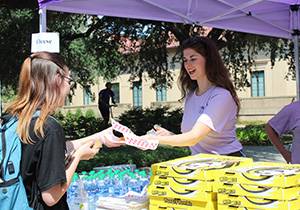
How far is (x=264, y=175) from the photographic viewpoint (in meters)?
1.76

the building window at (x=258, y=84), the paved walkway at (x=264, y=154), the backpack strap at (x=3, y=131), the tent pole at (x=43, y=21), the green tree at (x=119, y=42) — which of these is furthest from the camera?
the building window at (x=258, y=84)

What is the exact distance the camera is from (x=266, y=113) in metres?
27.0

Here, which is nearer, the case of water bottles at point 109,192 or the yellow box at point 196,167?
the yellow box at point 196,167

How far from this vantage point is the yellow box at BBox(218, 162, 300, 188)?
172 centimetres

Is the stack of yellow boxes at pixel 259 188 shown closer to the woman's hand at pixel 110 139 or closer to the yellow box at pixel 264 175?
the yellow box at pixel 264 175

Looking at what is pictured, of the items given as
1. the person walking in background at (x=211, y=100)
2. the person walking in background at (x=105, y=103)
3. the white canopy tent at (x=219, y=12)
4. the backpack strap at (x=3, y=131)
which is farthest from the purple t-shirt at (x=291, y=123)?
the person walking in background at (x=105, y=103)

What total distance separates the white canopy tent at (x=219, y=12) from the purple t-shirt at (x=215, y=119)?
162 cm

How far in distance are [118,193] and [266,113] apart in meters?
25.5

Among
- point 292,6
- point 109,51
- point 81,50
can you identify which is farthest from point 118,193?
point 81,50

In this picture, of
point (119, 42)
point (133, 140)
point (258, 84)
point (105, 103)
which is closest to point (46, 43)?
point (133, 140)

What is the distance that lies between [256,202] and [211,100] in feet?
3.42

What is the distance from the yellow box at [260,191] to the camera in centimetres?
171

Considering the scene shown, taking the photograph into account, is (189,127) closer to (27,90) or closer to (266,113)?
(27,90)

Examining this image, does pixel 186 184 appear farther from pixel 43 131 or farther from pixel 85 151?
pixel 43 131
